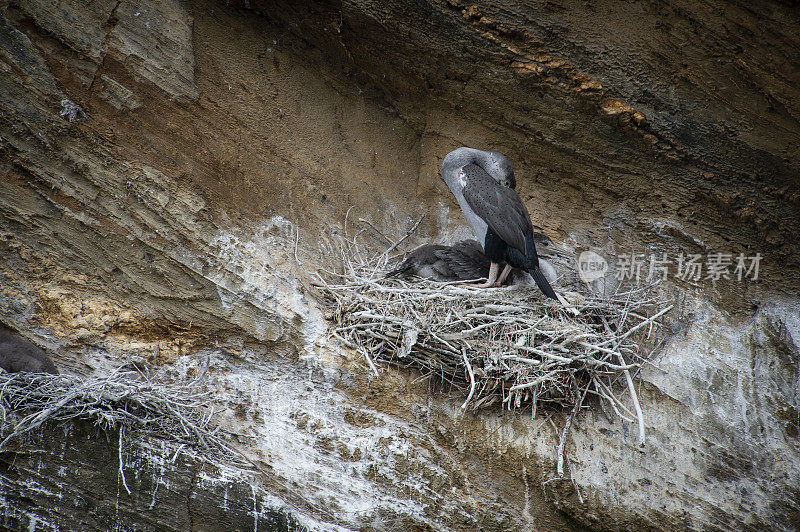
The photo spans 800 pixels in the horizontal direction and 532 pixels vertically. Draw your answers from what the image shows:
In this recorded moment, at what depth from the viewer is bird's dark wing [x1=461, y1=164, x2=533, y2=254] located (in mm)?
3941

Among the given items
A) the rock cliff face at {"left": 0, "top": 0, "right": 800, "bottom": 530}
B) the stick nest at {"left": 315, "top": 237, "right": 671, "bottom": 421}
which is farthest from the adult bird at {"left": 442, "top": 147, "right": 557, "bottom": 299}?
the rock cliff face at {"left": 0, "top": 0, "right": 800, "bottom": 530}

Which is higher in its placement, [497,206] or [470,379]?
[497,206]

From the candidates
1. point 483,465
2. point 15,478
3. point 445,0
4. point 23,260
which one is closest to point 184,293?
point 23,260

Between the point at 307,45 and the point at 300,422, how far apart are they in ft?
10.2

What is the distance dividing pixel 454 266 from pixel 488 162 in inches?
36.0

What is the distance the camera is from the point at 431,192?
517 centimetres

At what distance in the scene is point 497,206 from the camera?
4.08 metres

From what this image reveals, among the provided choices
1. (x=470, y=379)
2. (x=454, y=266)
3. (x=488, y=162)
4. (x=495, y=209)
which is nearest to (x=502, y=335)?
(x=470, y=379)

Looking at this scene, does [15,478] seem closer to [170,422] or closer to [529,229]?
[170,422]

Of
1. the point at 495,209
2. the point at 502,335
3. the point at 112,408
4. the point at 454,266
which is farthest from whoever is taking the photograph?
the point at 454,266

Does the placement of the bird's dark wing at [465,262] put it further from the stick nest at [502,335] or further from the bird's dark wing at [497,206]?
the bird's dark wing at [497,206]

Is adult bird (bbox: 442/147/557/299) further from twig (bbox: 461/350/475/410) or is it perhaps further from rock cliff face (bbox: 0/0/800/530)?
twig (bbox: 461/350/475/410)

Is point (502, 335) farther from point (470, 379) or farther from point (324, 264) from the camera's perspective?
point (324, 264)

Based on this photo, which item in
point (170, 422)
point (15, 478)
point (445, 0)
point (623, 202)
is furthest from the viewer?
point (623, 202)
